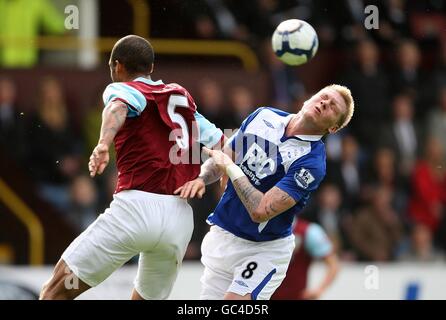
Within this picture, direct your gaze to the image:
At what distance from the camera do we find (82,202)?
42.8 ft

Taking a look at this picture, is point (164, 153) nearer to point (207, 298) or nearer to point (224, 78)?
point (207, 298)

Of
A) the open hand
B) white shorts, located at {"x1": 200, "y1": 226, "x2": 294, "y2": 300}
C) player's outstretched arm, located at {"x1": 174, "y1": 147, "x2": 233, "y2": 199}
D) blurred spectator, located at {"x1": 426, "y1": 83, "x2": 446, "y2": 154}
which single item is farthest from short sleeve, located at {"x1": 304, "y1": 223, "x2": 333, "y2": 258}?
blurred spectator, located at {"x1": 426, "y1": 83, "x2": 446, "y2": 154}

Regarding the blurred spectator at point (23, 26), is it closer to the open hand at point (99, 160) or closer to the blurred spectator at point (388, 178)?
the blurred spectator at point (388, 178)

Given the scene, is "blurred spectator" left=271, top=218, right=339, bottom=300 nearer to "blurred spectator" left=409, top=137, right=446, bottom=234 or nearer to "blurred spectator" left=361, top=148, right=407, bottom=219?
"blurred spectator" left=361, top=148, right=407, bottom=219

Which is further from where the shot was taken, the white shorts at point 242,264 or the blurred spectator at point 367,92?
the blurred spectator at point 367,92

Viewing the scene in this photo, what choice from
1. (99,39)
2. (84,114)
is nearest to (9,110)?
(84,114)

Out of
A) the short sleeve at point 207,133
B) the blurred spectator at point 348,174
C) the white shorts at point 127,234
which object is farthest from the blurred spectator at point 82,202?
the white shorts at point 127,234

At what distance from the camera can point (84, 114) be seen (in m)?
13.7

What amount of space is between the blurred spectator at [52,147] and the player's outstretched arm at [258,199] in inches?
228

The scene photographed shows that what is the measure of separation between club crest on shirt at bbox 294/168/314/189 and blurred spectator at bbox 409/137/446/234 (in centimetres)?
691

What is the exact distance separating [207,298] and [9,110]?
6129mm

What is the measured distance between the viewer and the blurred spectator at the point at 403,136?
1423 centimetres
